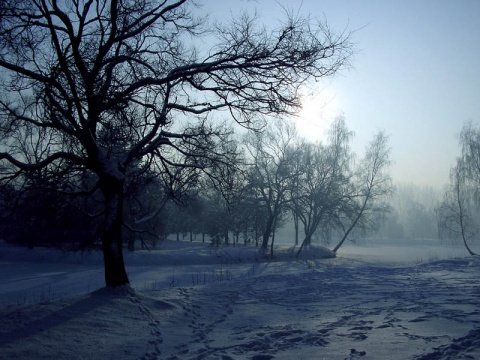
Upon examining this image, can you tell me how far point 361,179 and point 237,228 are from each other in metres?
16.9

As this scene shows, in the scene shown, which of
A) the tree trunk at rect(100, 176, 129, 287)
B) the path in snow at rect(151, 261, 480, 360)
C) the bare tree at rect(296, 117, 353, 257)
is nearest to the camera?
the path in snow at rect(151, 261, 480, 360)

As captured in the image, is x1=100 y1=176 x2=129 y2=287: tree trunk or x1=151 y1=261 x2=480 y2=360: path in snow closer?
x1=151 y1=261 x2=480 y2=360: path in snow

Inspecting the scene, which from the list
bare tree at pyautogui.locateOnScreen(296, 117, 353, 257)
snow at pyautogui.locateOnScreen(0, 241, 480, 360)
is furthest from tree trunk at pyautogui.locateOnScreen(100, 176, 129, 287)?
bare tree at pyautogui.locateOnScreen(296, 117, 353, 257)

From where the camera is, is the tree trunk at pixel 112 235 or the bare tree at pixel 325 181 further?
the bare tree at pixel 325 181

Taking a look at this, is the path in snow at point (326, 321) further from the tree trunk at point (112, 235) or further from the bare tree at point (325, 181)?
the bare tree at point (325, 181)

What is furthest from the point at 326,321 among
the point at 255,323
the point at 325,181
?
the point at 325,181

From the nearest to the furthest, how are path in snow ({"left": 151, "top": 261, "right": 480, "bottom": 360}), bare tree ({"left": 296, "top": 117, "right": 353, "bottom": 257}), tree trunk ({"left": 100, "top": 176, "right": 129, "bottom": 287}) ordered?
path in snow ({"left": 151, "top": 261, "right": 480, "bottom": 360}) < tree trunk ({"left": 100, "top": 176, "right": 129, "bottom": 287}) < bare tree ({"left": 296, "top": 117, "right": 353, "bottom": 257})

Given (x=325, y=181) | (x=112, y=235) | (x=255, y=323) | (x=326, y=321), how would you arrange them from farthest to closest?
(x=325, y=181) → (x=112, y=235) → (x=255, y=323) → (x=326, y=321)

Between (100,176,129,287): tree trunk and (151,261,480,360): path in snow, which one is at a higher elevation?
(100,176,129,287): tree trunk

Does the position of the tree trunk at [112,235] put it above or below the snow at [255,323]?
above

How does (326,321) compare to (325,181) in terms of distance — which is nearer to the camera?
(326,321)

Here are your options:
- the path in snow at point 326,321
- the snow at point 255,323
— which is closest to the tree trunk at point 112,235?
the snow at point 255,323

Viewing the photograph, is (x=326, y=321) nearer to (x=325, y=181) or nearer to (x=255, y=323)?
(x=255, y=323)

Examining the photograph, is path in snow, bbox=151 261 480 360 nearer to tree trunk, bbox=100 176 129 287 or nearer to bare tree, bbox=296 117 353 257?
tree trunk, bbox=100 176 129 287
